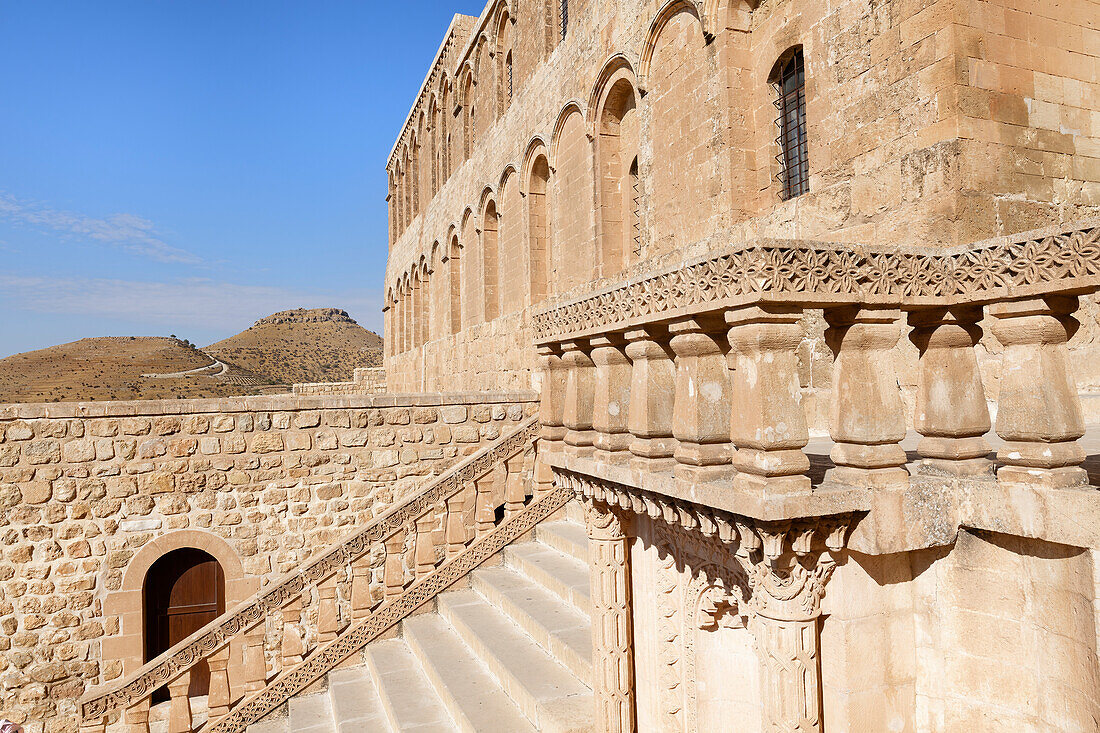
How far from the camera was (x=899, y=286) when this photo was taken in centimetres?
245

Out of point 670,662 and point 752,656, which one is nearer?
point 752,656

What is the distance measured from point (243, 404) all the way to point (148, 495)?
1.49 m

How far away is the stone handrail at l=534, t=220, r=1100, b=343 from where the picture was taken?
2.14 m

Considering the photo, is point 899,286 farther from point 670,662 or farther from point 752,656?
point 670,662

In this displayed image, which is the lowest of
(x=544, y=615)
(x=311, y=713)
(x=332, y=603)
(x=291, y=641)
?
(x=311, y=713)

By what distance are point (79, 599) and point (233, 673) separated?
3.22 m

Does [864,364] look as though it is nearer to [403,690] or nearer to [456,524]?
[403,690]

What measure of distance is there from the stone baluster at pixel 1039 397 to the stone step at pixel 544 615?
296 centimetres

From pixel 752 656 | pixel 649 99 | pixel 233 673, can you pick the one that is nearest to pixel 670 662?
pixel 752 656

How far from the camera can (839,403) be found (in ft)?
8.38

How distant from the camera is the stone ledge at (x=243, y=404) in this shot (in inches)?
307

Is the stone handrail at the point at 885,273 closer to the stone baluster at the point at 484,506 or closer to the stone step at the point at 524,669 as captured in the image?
the stone step at the point at 524,669

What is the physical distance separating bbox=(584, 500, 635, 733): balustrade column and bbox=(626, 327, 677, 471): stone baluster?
25.6 inches

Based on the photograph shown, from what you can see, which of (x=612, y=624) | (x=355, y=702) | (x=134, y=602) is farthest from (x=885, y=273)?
(x=134, y=602)
